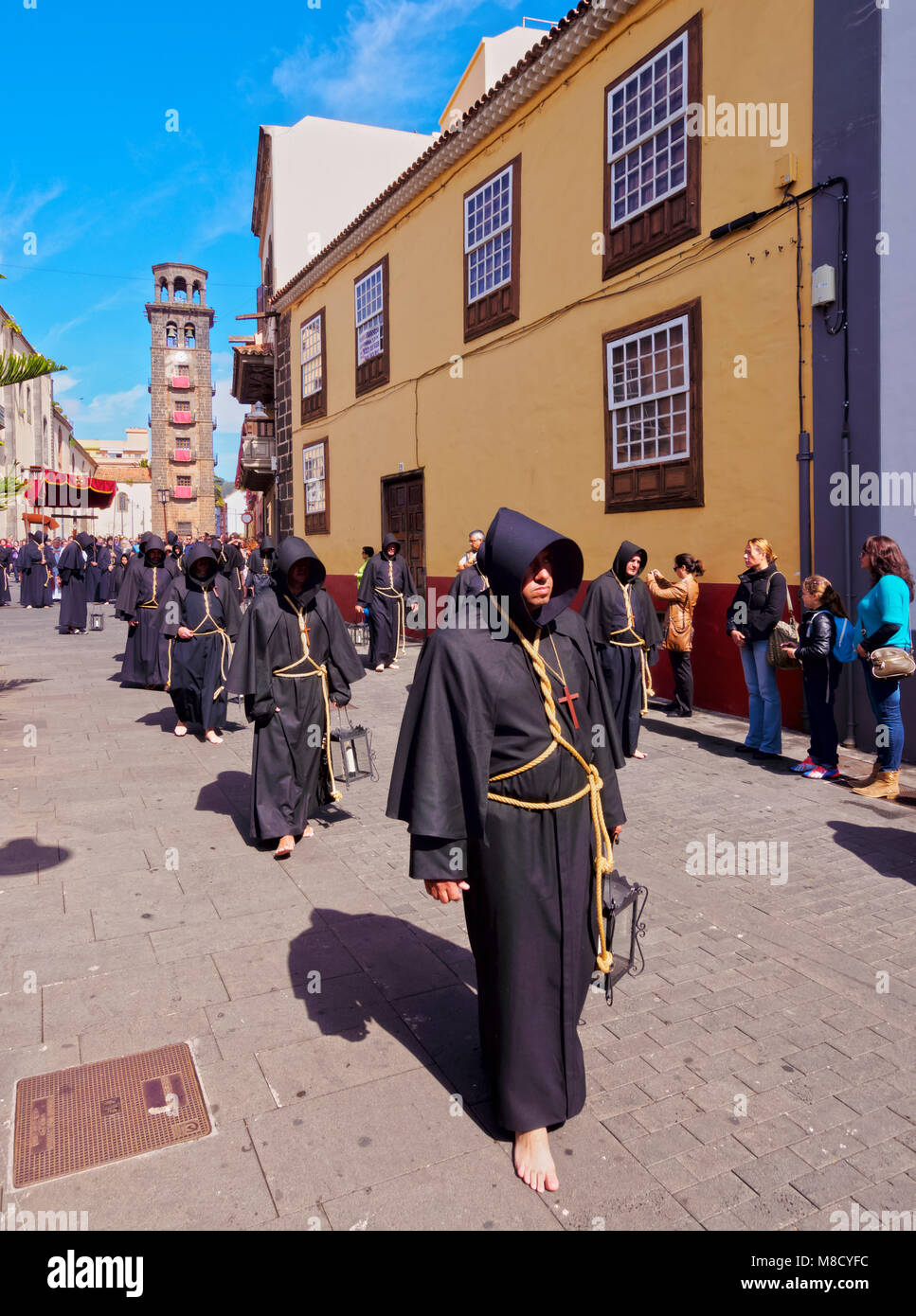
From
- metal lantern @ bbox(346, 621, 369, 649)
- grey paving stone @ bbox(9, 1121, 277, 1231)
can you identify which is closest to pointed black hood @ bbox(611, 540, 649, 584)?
grey paving stone @ bbox(9, 1121, 277, 1231)

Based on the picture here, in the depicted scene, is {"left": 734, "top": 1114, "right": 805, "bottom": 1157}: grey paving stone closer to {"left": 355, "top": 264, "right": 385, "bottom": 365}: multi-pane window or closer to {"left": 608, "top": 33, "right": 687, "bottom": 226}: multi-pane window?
{"left": 608, "top": 33, "right": 687, "bottom": 226}: multi-pane window

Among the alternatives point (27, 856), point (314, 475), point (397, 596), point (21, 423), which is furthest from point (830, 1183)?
point (21, 423)

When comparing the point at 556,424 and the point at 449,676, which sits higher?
the point at 556,424

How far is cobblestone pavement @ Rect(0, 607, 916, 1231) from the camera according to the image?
9.00 feet

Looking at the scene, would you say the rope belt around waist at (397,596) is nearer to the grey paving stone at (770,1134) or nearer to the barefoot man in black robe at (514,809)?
the barefoot man in black robe at (514,809)

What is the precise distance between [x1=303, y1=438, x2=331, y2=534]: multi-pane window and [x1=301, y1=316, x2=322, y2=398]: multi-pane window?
1408mm

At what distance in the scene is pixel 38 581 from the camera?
3058 cm

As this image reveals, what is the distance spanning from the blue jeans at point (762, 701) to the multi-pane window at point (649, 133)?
5.55 meters

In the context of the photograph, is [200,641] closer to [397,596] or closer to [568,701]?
[397,596]

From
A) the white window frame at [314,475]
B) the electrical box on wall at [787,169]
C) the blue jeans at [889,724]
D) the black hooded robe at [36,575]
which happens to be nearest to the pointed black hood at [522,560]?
the blue jeans at [889,724]

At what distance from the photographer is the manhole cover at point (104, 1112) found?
2.93 m

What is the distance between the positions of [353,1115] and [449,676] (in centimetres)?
156

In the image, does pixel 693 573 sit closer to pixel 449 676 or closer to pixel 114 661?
pixel 449 676
